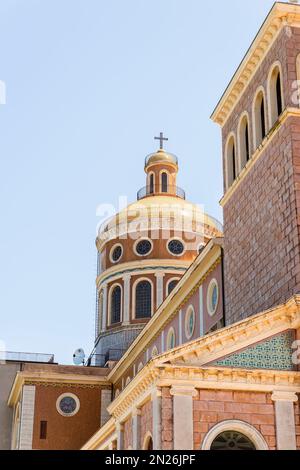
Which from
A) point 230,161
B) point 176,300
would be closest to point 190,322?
point 176,300

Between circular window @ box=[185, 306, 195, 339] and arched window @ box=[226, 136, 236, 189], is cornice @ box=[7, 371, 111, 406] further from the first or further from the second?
arched window @ box=[226, 136, 236, 189]

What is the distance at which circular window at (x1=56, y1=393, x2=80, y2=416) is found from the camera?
37812 millimetres

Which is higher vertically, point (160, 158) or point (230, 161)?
point (160, 158)

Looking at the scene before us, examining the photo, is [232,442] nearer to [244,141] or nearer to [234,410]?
[234,410]

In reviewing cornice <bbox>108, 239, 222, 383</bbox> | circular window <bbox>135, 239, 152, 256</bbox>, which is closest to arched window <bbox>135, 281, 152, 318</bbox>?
circular window <bbox>135, 239, 152, 256</bbox>

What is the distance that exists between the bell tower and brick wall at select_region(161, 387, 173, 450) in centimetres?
425

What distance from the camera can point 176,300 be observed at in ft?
103

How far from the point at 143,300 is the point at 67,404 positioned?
26.5 ft

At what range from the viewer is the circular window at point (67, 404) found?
124 feet

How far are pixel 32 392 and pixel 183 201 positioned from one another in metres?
14.1

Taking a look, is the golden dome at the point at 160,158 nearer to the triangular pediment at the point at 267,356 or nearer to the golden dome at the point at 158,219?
the golden dome at the point at 158,219

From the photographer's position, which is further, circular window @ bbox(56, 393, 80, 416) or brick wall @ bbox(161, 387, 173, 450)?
circular window @ bbox(56, 393, 80, 416)

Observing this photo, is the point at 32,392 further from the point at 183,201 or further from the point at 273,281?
the point at 273,281
